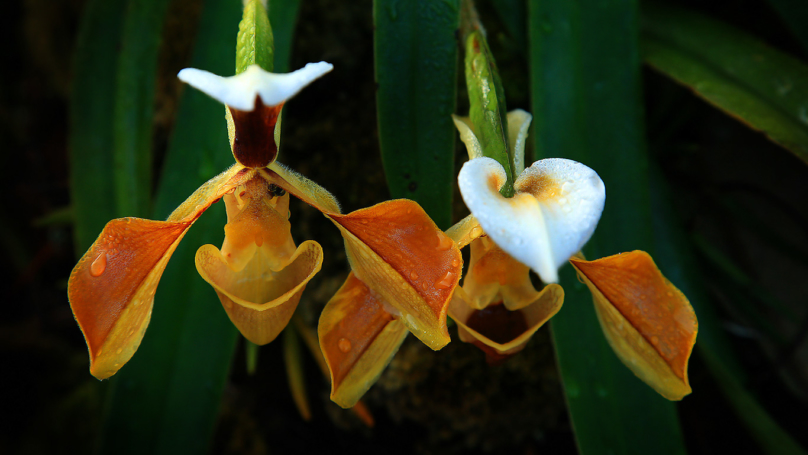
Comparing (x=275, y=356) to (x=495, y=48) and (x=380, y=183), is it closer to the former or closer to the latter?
(x=380, y=183)

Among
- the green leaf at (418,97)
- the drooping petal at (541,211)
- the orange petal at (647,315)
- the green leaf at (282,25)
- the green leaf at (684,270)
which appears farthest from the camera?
the green leaf at (684,270)

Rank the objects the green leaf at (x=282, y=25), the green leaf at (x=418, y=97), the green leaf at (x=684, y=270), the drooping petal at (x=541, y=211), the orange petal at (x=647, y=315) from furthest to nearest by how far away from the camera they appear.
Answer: the green leaf at (x=684, y=270)
the green leaf at (x=282, y=25)
the green leaf at (x=418, y=97)
the orange petal at (x=647, y=315)
the drooping petal at (x=541, y=211)

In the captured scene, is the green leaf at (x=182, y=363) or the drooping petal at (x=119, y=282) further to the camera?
the green leaf at (x=182, y=363)

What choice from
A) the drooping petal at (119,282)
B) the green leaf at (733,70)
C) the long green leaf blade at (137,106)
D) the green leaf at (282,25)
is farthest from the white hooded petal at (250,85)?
the green leaf at (733,70)

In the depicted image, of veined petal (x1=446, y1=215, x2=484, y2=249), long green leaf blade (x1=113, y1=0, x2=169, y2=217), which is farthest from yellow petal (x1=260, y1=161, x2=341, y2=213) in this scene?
long green leaf blade (x1=113, y1=0, x2=169, y2=217)

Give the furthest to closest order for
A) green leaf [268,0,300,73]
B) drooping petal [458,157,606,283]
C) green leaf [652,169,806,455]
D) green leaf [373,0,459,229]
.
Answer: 1. green leaf [652,169,806,455]
2. green leaf [268,0,300,73]
3. green leaf [373,0,459,229]
4. drooping petal [458,157,606,283]

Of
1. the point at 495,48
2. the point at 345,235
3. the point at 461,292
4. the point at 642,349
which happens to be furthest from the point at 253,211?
the point at 495,48

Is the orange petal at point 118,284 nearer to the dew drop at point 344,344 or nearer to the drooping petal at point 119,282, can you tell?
the drooping petal at point 119,282

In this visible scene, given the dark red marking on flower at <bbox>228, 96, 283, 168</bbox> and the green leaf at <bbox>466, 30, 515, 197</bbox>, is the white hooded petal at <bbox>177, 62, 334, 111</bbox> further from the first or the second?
the green leaf at <bbox>466, 30, 515, 197</bbox>
